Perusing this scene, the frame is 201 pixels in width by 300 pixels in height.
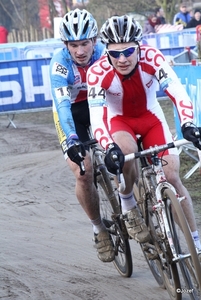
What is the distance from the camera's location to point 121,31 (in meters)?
5.54

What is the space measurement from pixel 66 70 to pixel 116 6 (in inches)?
844

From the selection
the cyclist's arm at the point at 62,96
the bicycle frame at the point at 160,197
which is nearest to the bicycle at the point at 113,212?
the cyclist's arm at the point at 62,96

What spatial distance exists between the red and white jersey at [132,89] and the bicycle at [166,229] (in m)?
0.41

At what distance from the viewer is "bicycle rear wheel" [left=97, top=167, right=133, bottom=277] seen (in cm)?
639

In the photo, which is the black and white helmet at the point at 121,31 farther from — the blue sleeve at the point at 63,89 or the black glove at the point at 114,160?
the black glove at the point at 114,160

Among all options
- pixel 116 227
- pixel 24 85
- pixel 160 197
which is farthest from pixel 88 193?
pixel 24 85

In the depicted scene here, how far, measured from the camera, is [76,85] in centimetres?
661

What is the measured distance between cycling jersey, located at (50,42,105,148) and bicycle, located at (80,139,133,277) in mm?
269

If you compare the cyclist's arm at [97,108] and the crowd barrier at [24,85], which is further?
the crowd barrier at [24,85]

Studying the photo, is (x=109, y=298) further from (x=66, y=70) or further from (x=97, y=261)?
(x=66, y=70)

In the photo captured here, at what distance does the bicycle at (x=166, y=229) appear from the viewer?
194 inches

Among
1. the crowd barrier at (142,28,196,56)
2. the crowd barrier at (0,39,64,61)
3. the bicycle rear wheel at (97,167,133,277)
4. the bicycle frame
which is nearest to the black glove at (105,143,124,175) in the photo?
the bicycle frame

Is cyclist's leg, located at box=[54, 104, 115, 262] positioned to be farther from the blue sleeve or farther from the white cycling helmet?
the white cycling helmet

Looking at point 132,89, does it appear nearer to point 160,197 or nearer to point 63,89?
point 63,89
